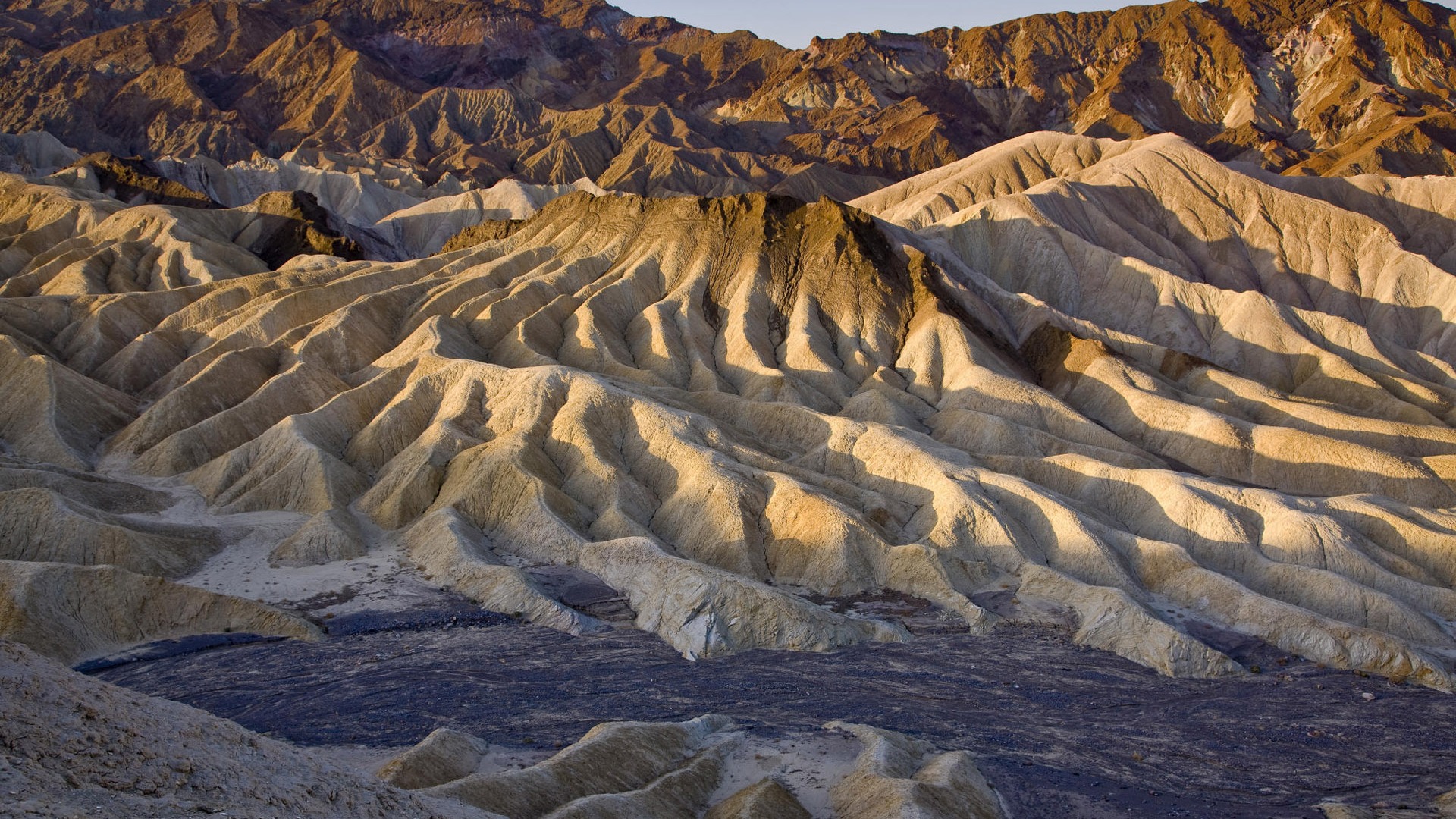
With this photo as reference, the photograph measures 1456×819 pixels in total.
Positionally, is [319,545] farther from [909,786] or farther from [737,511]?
[909,786]

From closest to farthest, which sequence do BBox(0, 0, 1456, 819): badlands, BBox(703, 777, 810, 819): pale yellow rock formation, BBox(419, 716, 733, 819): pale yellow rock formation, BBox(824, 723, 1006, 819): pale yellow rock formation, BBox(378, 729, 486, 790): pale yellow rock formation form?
BBox(419, 716, 733, 819): pale yellow rock formation → BBox(824, 723, 1006, 819): pale yellow rock formation → BBox(703, 777, 810, 819): pale yellow rock formation → BBox(378, 729, 486, 790): pale yellow rock formation → BBox(0, 0, 1456, 819): badlands

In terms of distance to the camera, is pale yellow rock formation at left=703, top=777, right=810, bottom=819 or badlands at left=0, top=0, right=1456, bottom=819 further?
badlands at left=0, top=0, right=1456, bottom=819

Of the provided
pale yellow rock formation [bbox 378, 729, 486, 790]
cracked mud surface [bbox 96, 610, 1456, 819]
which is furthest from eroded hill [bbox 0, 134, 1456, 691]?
pale yellow rock formation [bbox 378, 729, 486, 790]

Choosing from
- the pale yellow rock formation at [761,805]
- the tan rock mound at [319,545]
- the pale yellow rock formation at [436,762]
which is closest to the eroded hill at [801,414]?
the tan rock mound at [319,545]

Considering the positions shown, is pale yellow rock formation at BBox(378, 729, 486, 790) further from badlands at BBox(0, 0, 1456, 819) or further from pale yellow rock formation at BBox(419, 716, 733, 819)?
pale yellow rock formation at BBox(419, 716, 733, 819)

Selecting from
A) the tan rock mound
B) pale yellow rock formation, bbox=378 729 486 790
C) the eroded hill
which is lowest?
the tan rock mound

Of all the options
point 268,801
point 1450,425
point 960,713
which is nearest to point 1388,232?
point 1450,425

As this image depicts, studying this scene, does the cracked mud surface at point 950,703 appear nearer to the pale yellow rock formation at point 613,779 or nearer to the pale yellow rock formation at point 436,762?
the pale yellow rock formation at point 436,762
